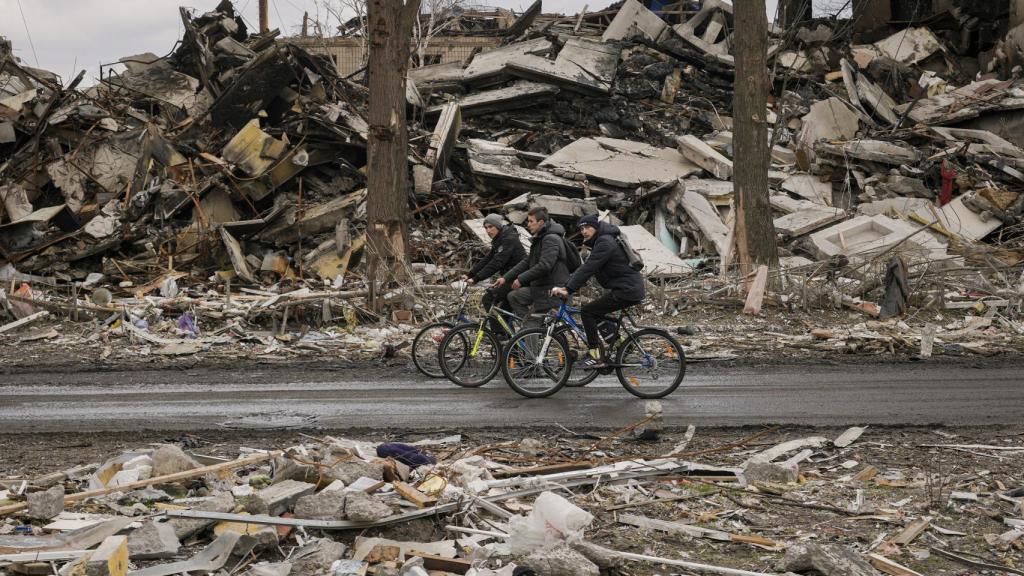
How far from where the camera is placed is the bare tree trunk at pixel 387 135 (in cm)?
1602

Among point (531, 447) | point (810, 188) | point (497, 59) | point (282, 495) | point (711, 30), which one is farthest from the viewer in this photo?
point (711, 30)

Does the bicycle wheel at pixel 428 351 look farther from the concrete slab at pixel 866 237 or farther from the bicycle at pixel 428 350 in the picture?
the concrete slab at pixel 866 237

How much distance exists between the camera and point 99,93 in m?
21.8

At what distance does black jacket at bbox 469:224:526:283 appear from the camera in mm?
11984

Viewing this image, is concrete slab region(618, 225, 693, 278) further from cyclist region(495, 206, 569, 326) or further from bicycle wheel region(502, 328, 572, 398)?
bicycle wheel region(502, 328, 572, 398)

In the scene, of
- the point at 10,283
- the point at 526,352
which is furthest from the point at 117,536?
the point at 10,283

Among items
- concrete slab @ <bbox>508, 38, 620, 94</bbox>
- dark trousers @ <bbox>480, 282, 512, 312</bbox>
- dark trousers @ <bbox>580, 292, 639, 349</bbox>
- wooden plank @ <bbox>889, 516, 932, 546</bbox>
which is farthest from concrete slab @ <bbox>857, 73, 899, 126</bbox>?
wooden plank @ <bbox>889, 516, 932, 546</bbox>

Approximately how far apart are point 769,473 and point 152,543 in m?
4.08

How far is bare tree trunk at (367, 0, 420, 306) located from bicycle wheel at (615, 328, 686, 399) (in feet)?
20.7

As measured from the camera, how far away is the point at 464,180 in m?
21.2

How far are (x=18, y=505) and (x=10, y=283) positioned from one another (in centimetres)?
1237

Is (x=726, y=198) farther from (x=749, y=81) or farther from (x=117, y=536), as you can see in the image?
(x=117, y=536)

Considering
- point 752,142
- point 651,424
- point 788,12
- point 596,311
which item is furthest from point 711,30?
point 651,424

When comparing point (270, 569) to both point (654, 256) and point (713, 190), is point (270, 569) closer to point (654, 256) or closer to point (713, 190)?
point (654, 256)
